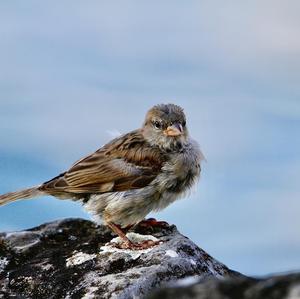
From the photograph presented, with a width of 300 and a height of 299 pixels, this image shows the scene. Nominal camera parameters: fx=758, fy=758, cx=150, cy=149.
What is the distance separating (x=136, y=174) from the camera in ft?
24.6

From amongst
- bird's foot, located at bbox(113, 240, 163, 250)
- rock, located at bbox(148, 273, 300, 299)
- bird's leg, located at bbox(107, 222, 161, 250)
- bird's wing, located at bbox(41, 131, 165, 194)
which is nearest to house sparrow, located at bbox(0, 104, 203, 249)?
bird's wing, located at bbox(41, 131, 165, 194)

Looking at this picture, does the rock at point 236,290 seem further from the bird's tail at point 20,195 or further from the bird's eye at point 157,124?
the bird's tail at point 20,195

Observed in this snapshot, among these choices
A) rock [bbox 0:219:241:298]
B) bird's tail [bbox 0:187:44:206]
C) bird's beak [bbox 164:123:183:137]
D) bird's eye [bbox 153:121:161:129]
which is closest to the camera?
rock [bbox 0:219:241:298]

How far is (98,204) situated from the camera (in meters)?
7.42

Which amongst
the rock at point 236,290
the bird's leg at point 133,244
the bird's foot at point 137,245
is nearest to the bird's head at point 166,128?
the bird's leg at point 133,244

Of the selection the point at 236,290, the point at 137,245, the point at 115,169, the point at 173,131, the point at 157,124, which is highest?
the point at 157,124

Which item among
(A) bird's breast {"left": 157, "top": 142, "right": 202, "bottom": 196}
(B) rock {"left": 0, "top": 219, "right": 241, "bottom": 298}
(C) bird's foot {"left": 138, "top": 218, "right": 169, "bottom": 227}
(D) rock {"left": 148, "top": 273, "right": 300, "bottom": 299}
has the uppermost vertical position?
(A) bird's breast {"left": 157, "top": 142, "right": 202, "bottom": 196}

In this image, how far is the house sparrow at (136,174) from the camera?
7.30 m

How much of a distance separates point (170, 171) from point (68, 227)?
119 centimetres

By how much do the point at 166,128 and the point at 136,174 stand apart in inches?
24.2

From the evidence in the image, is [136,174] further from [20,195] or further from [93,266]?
[93,266]

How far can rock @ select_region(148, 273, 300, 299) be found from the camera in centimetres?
193

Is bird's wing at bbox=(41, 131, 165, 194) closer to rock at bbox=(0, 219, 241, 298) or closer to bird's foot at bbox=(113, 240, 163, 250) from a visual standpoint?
rock at bbox=(0, 219, 241, 298)

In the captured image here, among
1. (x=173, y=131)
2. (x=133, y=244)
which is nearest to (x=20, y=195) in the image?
(x=173, y=131)
